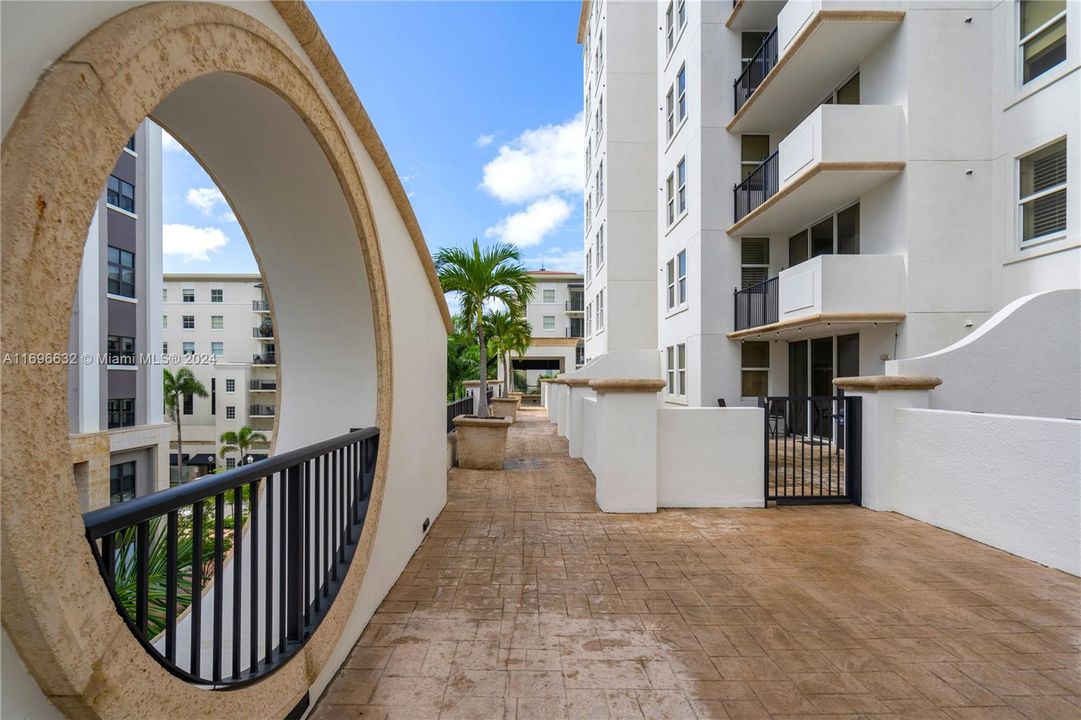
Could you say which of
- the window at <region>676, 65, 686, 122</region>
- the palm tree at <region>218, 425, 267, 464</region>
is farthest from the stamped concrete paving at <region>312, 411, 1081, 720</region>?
the palm tree at <region>218, 425, 267, 464</region>

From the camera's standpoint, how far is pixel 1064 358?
6.99 m

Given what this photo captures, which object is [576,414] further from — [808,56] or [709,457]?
[808,56]

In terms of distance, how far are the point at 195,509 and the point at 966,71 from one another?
12763 mm

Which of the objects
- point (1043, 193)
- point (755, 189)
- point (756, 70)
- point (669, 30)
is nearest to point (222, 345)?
point (669, 30)

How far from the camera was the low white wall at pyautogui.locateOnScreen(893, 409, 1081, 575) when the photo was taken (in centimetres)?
452

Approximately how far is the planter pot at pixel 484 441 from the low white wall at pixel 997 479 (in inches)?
243

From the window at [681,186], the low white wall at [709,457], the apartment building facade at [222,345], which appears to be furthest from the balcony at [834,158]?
the apartment building facade at [222,345]

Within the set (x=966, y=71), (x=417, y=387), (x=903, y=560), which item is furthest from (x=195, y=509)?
(x=966, y=71)

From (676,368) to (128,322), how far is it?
23432 mm

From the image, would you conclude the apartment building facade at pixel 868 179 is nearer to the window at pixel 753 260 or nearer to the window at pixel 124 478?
the window at pixel 753 260

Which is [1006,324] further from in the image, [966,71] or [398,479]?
[398,479]

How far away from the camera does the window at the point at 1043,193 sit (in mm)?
7633

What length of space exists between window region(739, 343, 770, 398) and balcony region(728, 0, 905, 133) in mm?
5955

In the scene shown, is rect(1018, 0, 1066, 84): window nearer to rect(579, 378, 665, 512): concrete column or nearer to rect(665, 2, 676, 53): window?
rect(579, 378, 665, 512): concrete column
